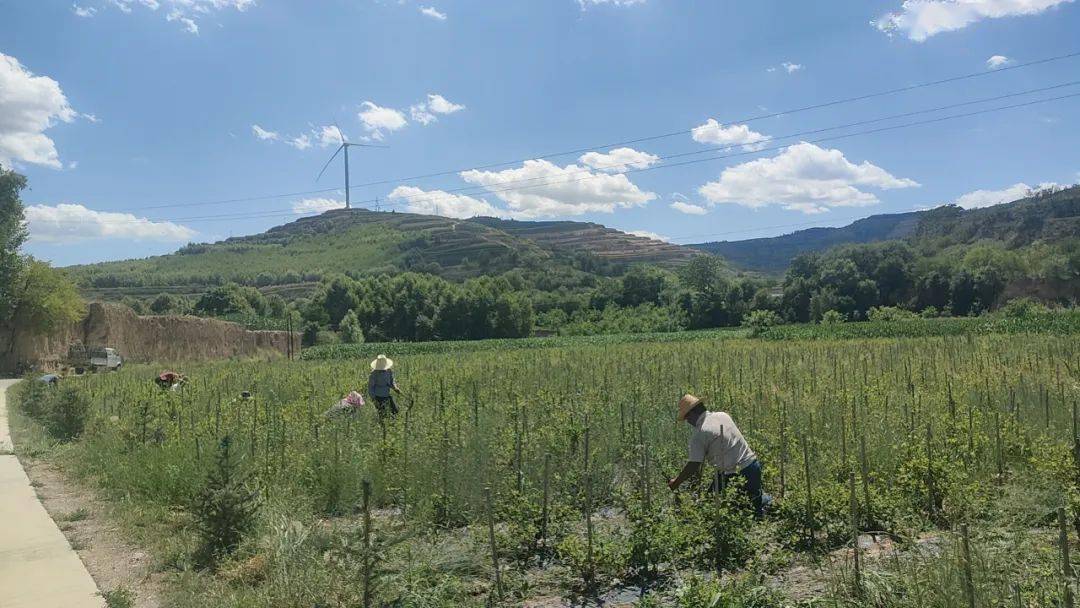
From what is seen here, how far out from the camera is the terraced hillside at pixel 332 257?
111 metres

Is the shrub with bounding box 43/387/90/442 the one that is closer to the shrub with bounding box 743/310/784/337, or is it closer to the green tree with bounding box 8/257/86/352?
the green tree with bounding box 8/257/86/352

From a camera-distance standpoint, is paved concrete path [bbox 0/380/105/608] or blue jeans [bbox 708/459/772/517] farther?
blue jeans [bbox 708/459/772/517]

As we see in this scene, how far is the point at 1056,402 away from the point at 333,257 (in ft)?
447

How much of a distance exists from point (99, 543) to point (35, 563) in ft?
2.15

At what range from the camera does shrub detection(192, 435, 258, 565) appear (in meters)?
5.53

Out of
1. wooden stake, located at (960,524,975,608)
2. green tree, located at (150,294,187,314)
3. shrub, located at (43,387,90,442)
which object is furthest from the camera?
green tree, located at (150,294,187,314)

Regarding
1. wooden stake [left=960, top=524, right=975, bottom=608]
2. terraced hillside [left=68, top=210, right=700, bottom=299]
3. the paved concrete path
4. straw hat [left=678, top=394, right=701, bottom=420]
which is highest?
terraced hillside [left=68, top=210, right=700, bottom=299]

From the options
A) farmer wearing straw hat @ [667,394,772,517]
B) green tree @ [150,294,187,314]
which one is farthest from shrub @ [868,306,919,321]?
green tree @ [150,294,187,314]

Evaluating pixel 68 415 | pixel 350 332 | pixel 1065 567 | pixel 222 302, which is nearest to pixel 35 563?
pixel 1065 567

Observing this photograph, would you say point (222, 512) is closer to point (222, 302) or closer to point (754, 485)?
point (754, 485)

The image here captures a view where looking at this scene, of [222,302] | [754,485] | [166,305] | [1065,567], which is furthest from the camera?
[222,302]

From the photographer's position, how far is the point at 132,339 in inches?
1590

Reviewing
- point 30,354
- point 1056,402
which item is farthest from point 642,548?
point 30,354

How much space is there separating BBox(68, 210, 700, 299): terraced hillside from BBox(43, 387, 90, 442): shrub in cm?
9562
